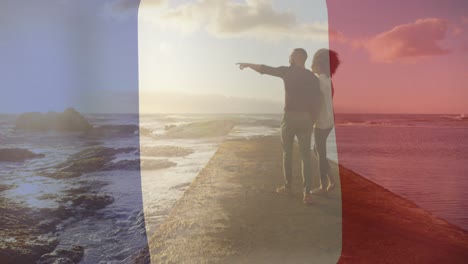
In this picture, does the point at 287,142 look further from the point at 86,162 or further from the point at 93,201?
the point at 86,162

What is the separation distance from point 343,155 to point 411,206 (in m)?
2.76

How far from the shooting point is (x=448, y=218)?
2969 millimetres

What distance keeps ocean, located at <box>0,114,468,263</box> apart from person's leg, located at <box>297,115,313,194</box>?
24 cm

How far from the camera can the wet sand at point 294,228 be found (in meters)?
2.03

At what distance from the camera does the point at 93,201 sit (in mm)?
4180

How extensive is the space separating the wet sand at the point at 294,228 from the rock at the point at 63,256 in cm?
108

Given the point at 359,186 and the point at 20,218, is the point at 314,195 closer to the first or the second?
the point at 359,186

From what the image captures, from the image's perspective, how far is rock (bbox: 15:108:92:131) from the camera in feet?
15.2

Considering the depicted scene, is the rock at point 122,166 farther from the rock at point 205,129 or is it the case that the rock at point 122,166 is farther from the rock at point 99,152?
the rock at point 205,129

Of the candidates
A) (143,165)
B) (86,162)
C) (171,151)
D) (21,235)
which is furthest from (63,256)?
(86,162)

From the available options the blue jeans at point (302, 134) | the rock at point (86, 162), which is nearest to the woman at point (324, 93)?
the blue jeans at point (302, 134)

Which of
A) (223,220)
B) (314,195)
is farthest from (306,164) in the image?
(223,220)

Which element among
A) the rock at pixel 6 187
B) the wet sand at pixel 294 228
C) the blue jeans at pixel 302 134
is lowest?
the rock at pixel 6 187

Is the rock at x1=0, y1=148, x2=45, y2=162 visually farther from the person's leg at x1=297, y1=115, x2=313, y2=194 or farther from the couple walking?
the person's leg at x1=297, y1=115, x2=313, y2=194
